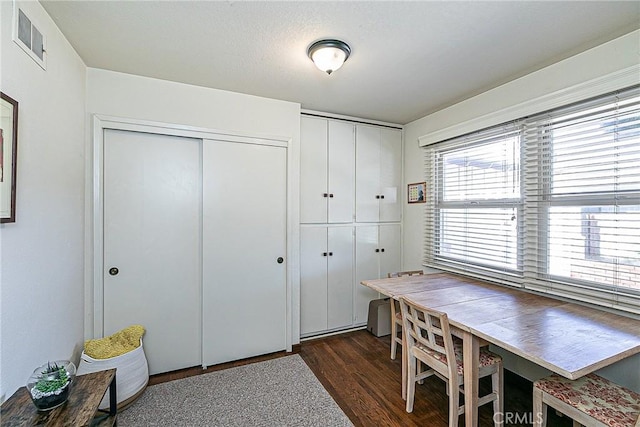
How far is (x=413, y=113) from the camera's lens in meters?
3.18

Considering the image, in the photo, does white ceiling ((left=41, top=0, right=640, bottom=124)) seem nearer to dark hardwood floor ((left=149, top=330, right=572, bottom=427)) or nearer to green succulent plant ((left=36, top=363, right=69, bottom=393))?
green succulent plant ((left=36, top=363, right=69, bottom=393))

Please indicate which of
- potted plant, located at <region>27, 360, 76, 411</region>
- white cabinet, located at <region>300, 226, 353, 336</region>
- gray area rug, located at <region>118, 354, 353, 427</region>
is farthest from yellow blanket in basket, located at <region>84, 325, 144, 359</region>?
white cabinet, located at <region>300, 226, 353, 336</region>

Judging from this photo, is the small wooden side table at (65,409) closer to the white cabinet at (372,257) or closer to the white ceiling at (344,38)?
the white ceiling at (344,38)

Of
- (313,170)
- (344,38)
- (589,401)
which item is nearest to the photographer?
(589,401)

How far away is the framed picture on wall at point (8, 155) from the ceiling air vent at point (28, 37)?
1.05ft

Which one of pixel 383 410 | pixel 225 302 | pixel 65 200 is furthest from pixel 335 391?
pixel 65 200

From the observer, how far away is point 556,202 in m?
2.09

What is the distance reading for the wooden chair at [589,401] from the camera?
1264 mm

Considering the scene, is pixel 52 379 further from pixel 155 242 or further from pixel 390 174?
pixel 390 174

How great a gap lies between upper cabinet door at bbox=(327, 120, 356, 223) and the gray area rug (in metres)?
1.63

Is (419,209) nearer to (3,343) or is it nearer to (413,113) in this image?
(413,113)

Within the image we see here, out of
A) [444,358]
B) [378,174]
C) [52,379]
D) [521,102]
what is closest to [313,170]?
[378,174]

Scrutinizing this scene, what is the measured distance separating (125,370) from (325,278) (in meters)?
1.90

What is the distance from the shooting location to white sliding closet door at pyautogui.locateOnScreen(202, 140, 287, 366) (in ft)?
8.34
